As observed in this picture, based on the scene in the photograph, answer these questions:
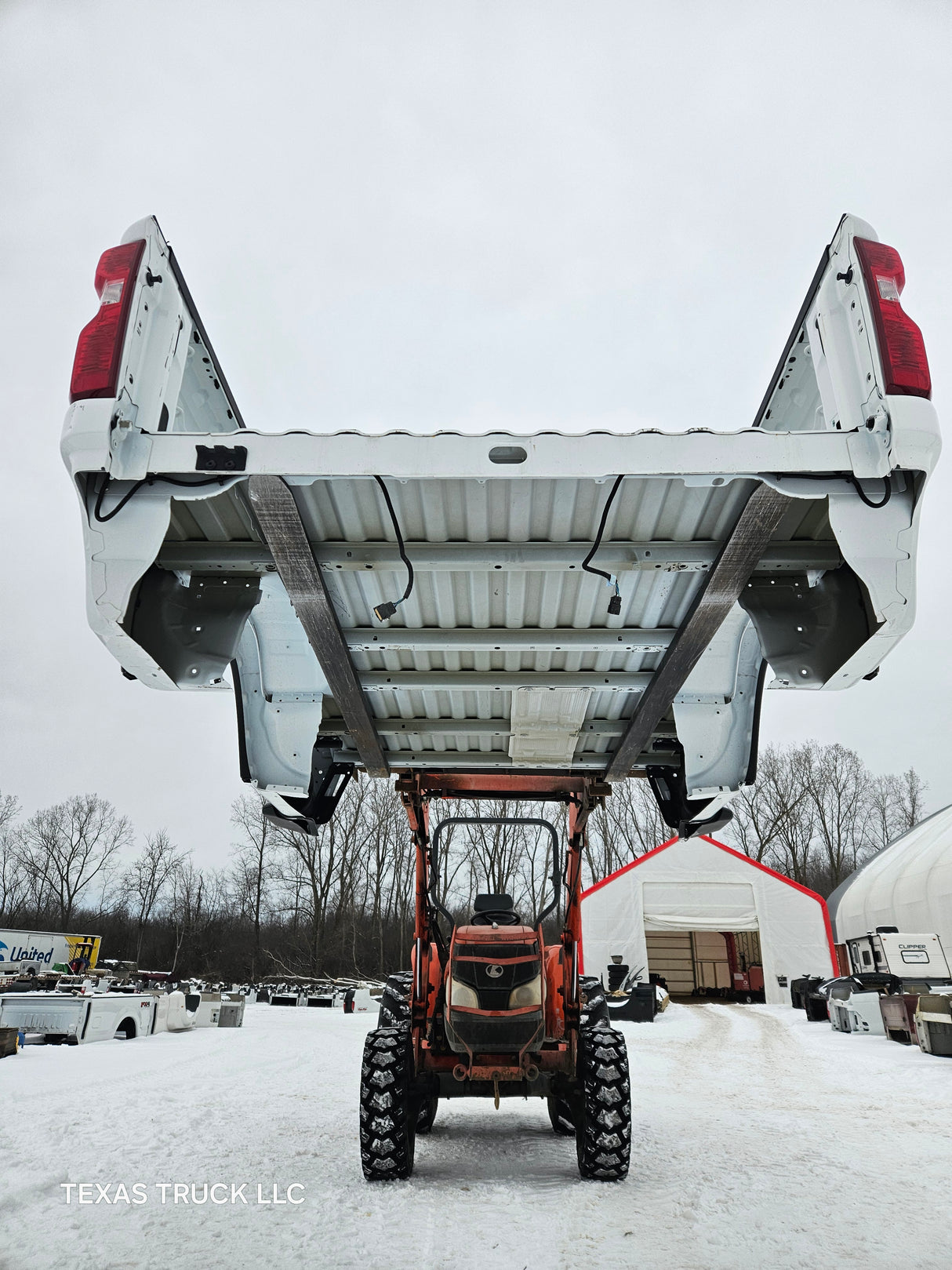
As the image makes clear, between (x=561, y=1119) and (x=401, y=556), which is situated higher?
(x=401, y=556)

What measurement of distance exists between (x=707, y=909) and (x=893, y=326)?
80.0 feet

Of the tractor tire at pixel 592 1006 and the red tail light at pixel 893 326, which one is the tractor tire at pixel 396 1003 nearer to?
the tractor tire at pixel 592 1006

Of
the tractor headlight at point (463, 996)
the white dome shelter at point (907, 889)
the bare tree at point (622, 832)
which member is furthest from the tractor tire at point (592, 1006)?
the bare tree at point (622, 832)

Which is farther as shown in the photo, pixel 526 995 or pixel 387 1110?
pixel 526 995

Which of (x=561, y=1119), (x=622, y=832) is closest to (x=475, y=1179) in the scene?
(x=561, y=1119)

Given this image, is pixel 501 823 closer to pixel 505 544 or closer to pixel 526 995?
pixel 526 995

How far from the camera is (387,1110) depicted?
170 inches

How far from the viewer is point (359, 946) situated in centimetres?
4109

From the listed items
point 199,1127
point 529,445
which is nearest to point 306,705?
point 529,445

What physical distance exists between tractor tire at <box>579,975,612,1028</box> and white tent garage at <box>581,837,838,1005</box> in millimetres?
17989

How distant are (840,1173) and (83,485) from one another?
210 inches

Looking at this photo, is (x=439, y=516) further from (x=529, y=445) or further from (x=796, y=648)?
(x=796, y=648)

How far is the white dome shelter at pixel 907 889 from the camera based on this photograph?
68.7 ft

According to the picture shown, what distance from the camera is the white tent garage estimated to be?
23.7 meters
